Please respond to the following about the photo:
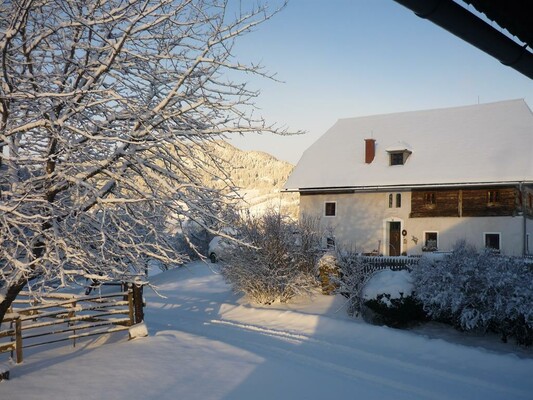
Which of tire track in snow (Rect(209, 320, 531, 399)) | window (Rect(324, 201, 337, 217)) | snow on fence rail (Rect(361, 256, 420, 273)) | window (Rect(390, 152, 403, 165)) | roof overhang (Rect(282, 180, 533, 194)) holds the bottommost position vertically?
tire track in snow (Rect(209, 320, 531, 399))

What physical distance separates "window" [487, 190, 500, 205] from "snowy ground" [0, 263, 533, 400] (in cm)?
1270

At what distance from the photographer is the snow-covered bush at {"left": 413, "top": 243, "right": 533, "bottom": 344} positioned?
15.2 metres

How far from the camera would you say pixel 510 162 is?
26984 millimetres

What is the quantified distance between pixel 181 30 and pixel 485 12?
4609mm

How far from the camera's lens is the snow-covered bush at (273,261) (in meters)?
21.5

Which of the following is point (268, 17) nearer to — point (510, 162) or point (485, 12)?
point (485, 12)

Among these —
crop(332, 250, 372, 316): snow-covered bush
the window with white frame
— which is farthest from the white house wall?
crop(332, 250, 372, 316): snow-covered bush

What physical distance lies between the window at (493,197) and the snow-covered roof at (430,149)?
3.50 ft

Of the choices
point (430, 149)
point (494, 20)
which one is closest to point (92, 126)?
point (494, 20)

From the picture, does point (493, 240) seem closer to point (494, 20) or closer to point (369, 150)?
point (369, 150)

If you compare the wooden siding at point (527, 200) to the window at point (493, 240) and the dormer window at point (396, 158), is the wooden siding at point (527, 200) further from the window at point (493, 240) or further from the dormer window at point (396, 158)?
the dormer window at point (396, 158)

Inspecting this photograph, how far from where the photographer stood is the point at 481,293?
1580 cm

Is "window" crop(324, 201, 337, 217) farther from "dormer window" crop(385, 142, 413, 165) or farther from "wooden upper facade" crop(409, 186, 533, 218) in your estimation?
"wooden upper facade" crop(409, 186, 533, 218)

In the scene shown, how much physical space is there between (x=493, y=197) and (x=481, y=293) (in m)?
13.2
